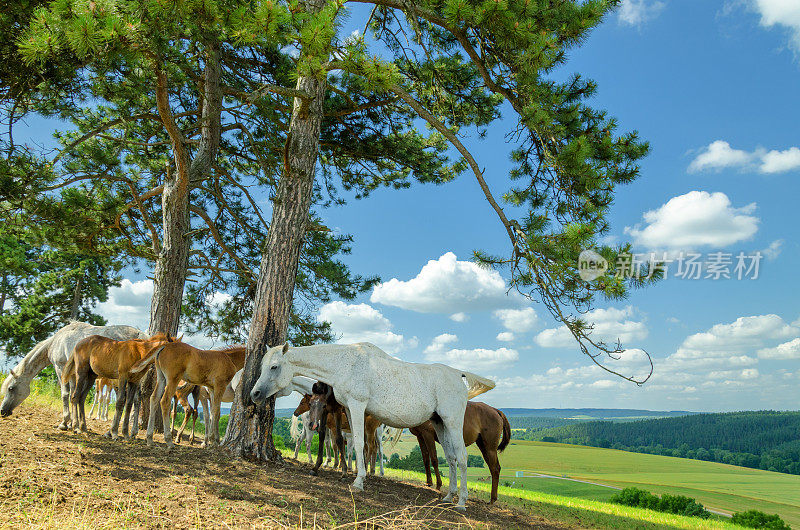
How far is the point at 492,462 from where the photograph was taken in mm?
8008

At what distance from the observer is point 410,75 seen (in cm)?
1118

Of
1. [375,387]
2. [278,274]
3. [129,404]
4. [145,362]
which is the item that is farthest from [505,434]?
[129,404]

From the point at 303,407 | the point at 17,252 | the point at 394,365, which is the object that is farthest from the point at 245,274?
the point at 17,252

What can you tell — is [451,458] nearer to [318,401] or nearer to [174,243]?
[318,401]

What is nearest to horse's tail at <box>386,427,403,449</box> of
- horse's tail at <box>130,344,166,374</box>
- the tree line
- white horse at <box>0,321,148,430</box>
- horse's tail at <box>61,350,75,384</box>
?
the tree line

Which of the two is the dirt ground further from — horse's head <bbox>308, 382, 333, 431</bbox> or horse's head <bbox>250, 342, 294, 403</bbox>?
horse's head <bbox>250, 342, 294, 403</bbox>

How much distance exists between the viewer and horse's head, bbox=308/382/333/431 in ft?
22.4

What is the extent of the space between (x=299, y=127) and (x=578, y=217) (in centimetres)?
483

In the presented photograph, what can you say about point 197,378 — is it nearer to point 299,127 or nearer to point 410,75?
point 299,127

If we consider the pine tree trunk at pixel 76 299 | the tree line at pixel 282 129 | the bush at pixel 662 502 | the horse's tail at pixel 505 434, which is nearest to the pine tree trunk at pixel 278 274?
the tree line at pixel 282 129

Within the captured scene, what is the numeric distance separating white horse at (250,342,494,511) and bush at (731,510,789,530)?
10.4 metres

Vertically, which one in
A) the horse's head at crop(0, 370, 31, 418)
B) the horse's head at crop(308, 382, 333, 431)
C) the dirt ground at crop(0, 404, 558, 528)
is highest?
the horse's head at crop(308, 382, 333, 431)

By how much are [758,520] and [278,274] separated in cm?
1394

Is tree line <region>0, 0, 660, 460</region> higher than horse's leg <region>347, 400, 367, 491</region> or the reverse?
higher
